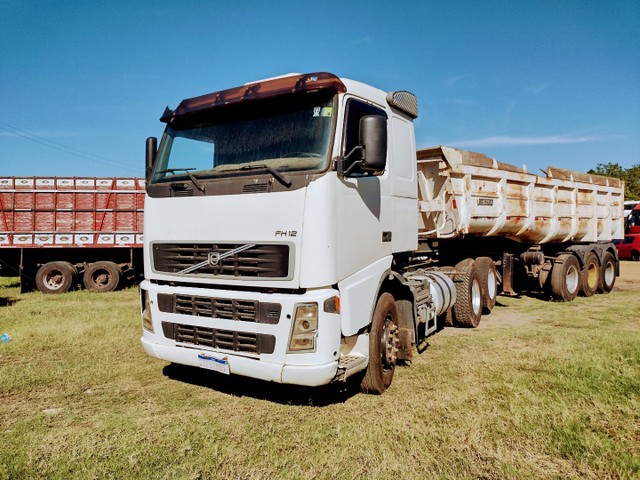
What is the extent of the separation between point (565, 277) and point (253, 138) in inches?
354

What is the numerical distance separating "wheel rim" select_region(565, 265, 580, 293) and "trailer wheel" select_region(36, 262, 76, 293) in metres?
12.3

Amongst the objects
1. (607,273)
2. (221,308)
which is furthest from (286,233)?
(607,273)

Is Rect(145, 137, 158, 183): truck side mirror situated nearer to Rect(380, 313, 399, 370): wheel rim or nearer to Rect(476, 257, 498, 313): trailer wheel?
Rect(380, 313, 399, 370): wheel rim

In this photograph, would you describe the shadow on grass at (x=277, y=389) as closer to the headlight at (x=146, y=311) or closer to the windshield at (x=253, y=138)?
the headlight at (x=146, y=311)

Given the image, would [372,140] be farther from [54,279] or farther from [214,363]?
[54,279]

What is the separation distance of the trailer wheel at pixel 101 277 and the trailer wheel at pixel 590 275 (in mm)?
11830

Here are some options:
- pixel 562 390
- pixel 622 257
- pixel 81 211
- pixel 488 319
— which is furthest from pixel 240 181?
pixel 622 257

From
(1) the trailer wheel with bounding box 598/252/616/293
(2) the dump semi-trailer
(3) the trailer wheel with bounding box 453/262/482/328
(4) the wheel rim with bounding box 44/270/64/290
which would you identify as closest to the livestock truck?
(3) the trailer wheel with bounding box 453/262/482/328

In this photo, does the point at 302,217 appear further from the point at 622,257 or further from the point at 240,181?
the point at 622,257

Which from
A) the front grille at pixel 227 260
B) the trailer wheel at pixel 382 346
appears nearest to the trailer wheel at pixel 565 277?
the trailer wheel at pixel 382 346

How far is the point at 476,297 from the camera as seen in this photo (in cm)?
882

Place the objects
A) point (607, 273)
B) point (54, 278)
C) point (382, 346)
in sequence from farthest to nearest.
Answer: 1. point (54, 278)
2. point (607, 273)
3. point (382, 346)

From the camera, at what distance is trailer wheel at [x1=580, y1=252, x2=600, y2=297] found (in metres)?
12.0

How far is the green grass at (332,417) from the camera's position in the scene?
11.6 feet
